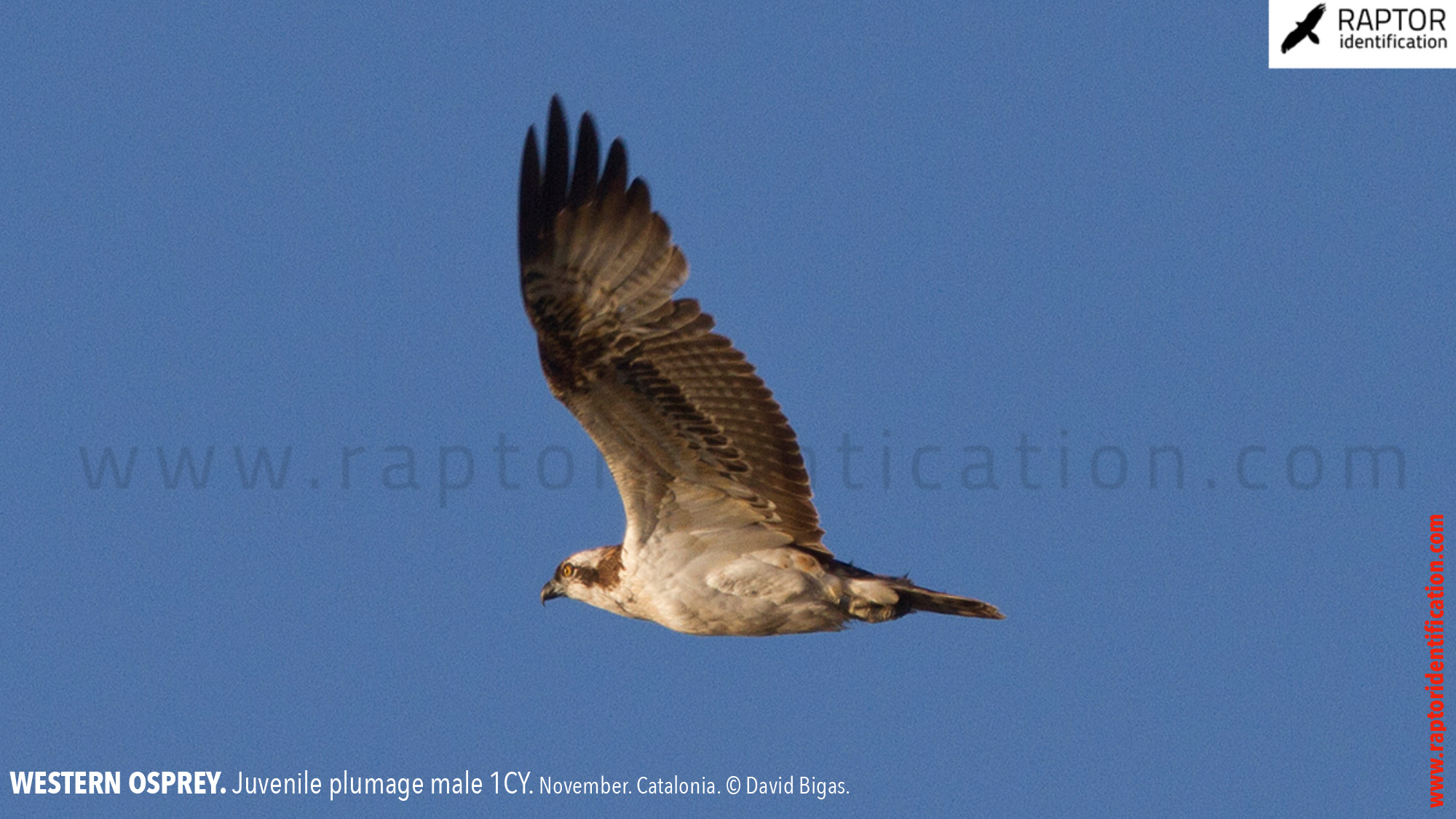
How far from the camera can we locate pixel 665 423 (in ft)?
32.4

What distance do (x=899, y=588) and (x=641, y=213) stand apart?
3.12 meters

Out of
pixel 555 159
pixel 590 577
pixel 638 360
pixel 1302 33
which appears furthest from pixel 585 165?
pixel 1302 33

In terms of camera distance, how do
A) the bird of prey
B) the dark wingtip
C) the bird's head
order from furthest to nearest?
the bird of prey < the bird's head < the dark wingtip

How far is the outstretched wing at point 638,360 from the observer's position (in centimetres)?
931

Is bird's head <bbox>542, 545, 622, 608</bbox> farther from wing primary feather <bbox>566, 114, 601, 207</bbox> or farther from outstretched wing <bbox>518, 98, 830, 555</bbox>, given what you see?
wing primary feather <bbox>566, 114, 601, 207</bbox>

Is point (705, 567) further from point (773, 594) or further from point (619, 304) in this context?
point (619, 304)

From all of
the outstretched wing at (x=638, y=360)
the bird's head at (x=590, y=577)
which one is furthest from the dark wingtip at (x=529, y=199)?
the bird's head at (x=590, y=577)

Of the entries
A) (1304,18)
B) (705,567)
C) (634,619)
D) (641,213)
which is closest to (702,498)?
(705,567)

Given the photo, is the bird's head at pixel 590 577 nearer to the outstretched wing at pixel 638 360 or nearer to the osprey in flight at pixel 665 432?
the osprey in flight at pixel 665 432

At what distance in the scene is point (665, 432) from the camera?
995cm

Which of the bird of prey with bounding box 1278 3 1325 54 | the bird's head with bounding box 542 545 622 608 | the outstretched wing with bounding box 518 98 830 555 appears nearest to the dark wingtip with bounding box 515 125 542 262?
the outstretched wing with bounding box 518 98 830 555

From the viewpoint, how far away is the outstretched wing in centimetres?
931

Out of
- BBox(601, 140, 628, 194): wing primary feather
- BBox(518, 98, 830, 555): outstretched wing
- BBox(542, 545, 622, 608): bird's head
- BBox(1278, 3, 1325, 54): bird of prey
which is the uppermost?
BBox(1278, 3, 1325, 54): bird of prey

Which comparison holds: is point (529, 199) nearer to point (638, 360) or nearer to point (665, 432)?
point (638, 360)
